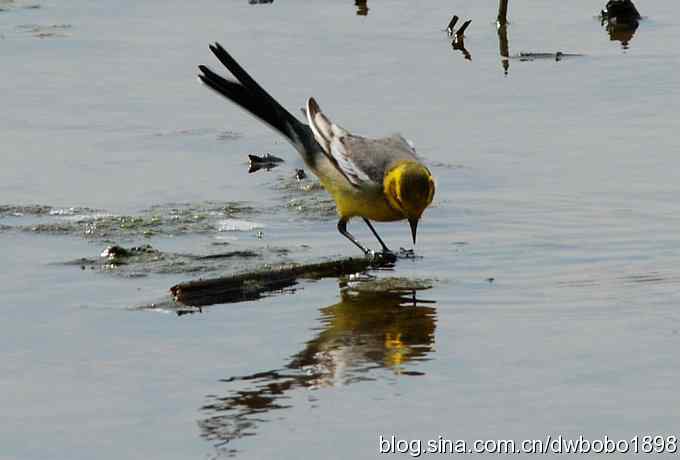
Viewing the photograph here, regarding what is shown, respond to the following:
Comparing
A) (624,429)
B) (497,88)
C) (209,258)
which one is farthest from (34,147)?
(624,429)

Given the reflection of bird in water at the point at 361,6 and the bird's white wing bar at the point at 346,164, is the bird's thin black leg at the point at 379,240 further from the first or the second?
the reflection of bird in water at the point at 361,6

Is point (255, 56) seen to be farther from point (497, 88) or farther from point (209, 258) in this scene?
point (209, 258)

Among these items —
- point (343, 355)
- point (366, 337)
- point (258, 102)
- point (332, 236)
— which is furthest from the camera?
point (258, 102)

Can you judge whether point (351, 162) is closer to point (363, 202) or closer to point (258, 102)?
point (363, 202)

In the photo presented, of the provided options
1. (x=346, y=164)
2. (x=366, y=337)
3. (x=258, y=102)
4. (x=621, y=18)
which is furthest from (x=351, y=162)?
(x=621, y=18)

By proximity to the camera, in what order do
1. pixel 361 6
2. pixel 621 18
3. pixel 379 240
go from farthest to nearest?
pixel 361 6 → pixel 621 18 → pixel 379 240

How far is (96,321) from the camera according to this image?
7.50 m

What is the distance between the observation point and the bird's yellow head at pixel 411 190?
839cm

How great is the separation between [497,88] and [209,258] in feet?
14.5

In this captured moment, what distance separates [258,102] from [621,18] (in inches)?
230

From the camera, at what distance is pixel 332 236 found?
9422 mm

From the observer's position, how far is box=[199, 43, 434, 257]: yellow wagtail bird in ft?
27.8

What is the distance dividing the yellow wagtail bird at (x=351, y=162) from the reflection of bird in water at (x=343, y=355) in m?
0.57

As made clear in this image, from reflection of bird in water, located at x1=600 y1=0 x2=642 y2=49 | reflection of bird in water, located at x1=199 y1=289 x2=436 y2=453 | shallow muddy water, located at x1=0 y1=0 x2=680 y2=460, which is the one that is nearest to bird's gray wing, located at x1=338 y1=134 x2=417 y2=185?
shallow muddy water, located at x1=0 y1=0 x2=680 y2=460
